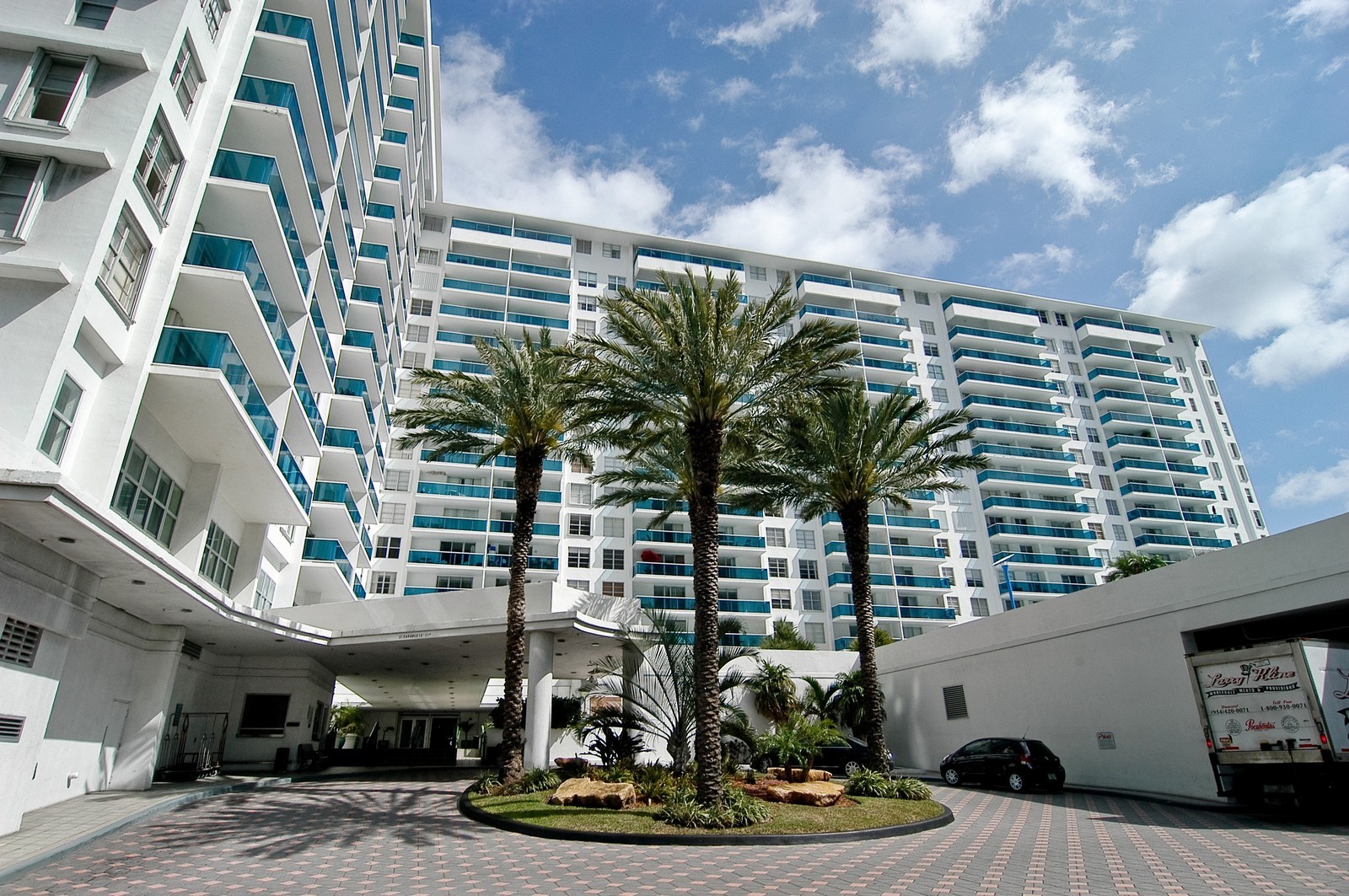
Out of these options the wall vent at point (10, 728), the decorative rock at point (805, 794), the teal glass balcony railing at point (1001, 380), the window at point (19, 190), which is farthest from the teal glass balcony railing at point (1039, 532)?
the window at point (19, 190)

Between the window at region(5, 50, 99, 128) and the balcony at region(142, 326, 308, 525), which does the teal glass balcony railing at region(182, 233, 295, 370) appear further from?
the window at region(5, 50, 99, 128)

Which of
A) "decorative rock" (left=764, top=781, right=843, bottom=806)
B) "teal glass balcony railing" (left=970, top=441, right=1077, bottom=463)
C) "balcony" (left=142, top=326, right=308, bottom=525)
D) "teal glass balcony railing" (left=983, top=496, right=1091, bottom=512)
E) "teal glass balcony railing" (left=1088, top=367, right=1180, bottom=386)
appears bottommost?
"decorative rock" (left=764, top=781, right=843, bottom=806)

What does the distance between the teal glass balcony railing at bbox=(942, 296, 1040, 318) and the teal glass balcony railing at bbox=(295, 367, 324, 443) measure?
59.1 meters

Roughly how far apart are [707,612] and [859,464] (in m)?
8.48

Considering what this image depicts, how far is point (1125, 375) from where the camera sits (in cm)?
7112

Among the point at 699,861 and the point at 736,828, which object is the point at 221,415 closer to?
the point at 699,861

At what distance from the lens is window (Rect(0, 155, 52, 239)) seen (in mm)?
13094

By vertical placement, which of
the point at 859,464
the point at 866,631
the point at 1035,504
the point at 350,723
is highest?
Answer: the point at 1035,504

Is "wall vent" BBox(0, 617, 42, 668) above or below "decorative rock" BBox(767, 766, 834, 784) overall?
above

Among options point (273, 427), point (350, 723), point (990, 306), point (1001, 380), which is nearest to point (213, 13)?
point (273, 427)

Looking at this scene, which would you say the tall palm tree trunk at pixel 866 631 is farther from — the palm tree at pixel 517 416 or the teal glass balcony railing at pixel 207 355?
the teal glass balcony railing at pixel 207 355

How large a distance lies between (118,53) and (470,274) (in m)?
46.1

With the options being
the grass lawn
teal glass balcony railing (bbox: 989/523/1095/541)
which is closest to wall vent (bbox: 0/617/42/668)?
the grass lawn

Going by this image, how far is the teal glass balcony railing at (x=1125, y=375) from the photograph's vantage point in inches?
2790
